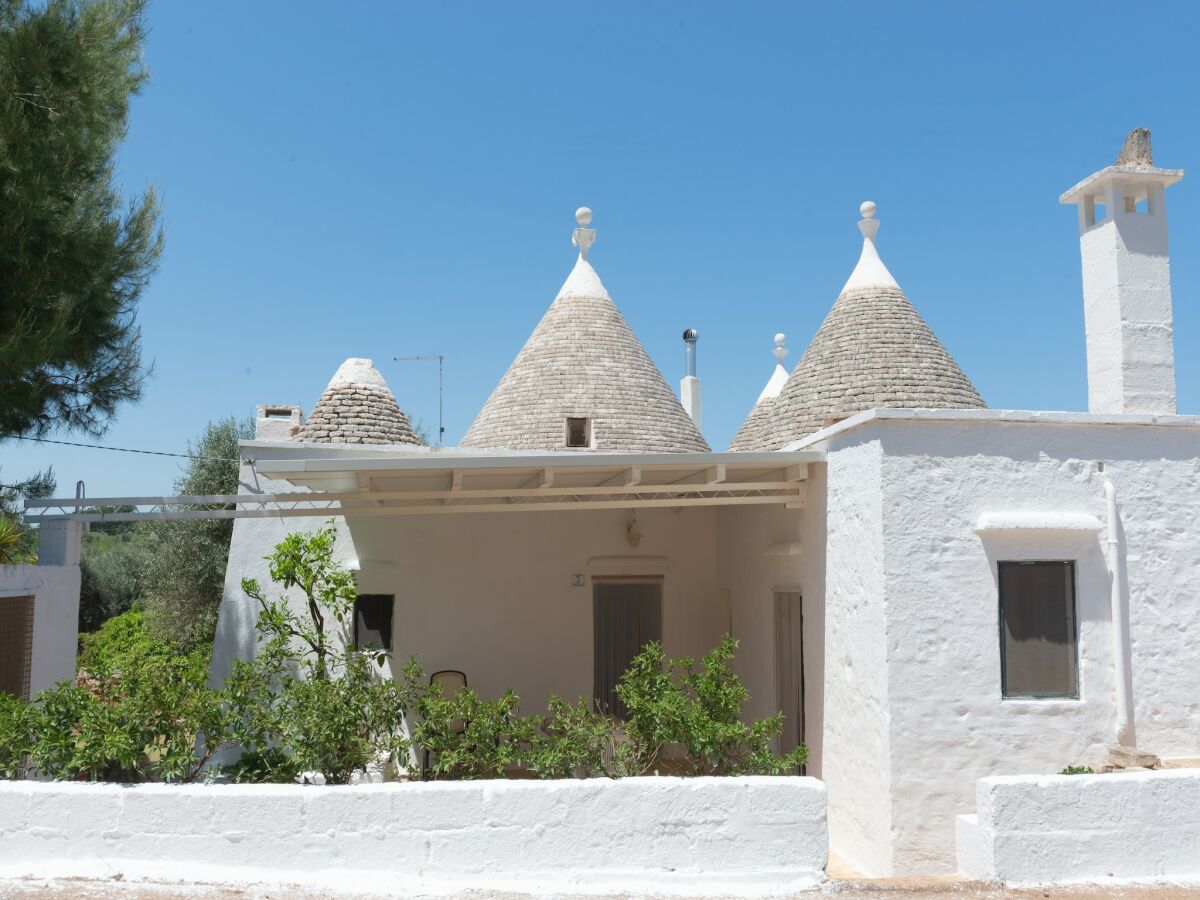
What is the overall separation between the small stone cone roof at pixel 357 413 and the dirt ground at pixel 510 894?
776cm

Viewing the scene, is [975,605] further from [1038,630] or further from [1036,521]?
[1036,521]

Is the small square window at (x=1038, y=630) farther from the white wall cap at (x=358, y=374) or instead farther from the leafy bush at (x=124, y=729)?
the white wall cap at (x=358, y=374)

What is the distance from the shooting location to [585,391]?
13711 mm

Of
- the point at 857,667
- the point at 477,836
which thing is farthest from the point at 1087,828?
the point at 477,836

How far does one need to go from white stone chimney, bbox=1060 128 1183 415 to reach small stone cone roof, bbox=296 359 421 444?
8.72m

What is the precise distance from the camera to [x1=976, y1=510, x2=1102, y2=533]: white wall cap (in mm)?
7324

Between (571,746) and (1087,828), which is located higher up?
(571,746)

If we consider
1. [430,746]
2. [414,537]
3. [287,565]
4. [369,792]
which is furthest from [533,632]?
[369,792]

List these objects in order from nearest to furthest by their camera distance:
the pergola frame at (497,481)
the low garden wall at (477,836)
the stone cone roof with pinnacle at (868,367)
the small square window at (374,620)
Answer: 1. the low garden wall at (477,836)
2. the pergola frame at (497,481)
3. the small square window at (374,620)
4. the stone cone roof with pinnacle at (868,367)

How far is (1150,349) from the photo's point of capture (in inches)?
343

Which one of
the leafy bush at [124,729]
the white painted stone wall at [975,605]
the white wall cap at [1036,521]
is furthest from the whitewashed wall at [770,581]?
the leafy bush at [124,729]

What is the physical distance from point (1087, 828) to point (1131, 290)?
4942 mm

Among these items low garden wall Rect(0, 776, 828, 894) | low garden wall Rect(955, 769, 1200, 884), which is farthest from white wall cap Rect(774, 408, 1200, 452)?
low garden wall Rect(0, 776, 828, 894)

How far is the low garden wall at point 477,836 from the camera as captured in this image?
585cm
